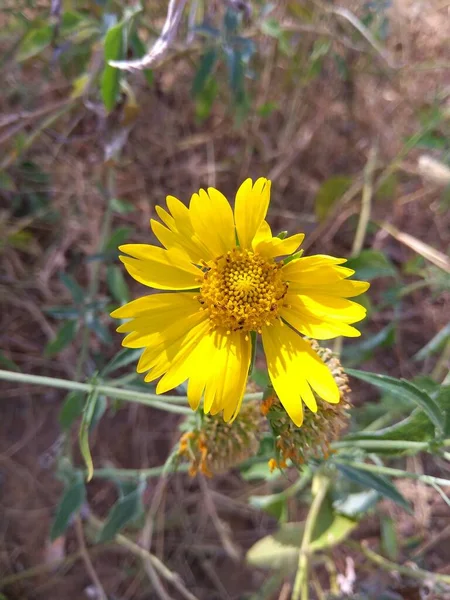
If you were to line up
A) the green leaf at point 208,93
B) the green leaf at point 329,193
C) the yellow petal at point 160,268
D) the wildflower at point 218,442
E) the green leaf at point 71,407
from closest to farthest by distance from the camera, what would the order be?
the yellow petal at point 160,268
the wildflower at point 218,442
the green leaf at point 71,407
the green leaf at point 208,93
the green leaf at point 329,193

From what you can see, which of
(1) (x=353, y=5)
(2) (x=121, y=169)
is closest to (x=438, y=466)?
(2) (x=121, y=169)

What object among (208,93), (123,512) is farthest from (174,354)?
(208,93)

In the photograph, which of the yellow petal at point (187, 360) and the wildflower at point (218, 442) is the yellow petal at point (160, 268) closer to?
the yellow petal at point (187, 360)

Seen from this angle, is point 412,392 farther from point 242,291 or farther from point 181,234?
point 181,234

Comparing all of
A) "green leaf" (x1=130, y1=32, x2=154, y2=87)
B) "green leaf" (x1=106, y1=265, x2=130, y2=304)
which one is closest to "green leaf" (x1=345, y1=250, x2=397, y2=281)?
"green leaf" (x1=106, y1=265, x2=130, y2=304)

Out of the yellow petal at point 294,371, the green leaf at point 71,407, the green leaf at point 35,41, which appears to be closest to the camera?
the yellow petal at point 294,371

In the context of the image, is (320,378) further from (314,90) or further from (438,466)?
(314,90)

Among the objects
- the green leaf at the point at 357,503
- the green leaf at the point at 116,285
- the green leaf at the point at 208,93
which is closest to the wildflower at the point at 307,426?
the green leaf at the point at 357,503
